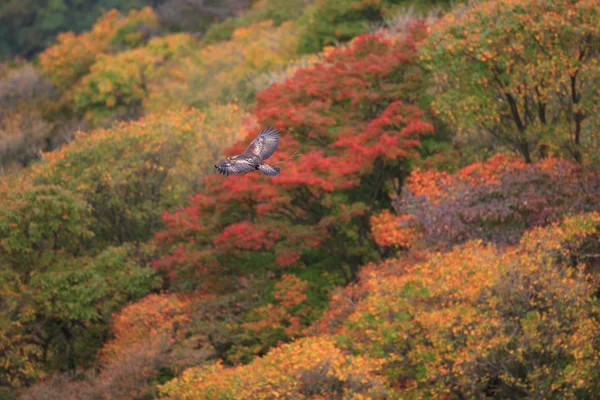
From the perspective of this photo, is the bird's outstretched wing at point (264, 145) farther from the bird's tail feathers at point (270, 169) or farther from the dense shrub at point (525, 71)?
the dense shrub at point (525, 71)

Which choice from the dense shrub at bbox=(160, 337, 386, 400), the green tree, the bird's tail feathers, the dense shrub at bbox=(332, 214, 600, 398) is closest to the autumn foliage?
the dense shrub at bbox=(332, 214, 600, 398)

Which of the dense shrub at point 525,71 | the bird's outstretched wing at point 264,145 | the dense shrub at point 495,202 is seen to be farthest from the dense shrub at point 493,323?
the bird's outstretched wing at point 264,145

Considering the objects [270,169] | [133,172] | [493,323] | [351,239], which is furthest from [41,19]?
[270,169]

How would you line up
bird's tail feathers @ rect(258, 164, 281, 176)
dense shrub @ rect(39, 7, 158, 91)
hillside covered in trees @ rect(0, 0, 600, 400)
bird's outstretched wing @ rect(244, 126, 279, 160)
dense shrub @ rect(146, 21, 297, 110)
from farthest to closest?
dense shrub @ rect(39, 7, 158, 91) → dense shrub @ rect(146, 21, 297, 110) → hillside covered in trees @ rect(0, 0, 600, 400) → bird's outstretched wing @ rect(244, 126, 279, 160) → bird's tail feathers @ rect(258, 164, 281, 176)

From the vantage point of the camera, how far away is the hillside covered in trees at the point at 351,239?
67.7 feet

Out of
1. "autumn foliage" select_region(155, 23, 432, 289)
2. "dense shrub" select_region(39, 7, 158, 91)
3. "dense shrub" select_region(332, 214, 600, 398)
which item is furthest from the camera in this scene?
"dense shrub" select_region(39, 7, 158, 91)

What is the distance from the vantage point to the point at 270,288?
27.9 m

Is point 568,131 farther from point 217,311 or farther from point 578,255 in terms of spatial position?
point 217,311

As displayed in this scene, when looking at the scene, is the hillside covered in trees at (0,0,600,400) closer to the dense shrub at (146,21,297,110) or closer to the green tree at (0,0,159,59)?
the dense shrub at (146,21,297,110)

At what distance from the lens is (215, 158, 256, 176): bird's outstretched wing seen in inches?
530

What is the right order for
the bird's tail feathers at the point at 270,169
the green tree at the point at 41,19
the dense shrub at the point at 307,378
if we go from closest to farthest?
1. the bird's tail feathers at the point at 270,169
2. the dense shrub at the point at 307,378
3. the green tree at the point at 41,19

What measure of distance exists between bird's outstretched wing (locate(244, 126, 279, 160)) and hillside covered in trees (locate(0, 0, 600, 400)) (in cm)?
652

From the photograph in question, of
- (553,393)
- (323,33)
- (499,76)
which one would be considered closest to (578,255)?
(553,393)

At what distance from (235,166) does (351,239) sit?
51.4ft
